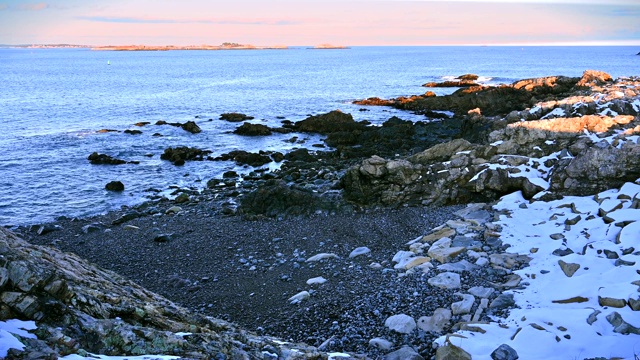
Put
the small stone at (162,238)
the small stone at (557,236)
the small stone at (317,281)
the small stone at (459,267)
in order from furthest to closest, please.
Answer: the small stone at (162,238), the small stone at (557,236), the small stone at (317,281), the small stone at (459,267)

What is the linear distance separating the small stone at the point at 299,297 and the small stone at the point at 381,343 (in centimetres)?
268

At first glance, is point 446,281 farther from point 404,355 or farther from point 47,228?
point 47,228

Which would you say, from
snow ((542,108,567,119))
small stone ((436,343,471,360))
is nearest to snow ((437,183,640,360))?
small stone ((436,343,471,360))

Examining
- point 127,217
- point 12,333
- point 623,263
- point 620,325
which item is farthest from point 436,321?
point 127,217

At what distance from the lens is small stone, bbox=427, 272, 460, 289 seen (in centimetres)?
1071

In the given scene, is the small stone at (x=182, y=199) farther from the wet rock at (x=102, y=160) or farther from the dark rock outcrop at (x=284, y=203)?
the wet rock at (x=102, y=160)

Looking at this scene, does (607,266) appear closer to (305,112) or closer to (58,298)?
(58,298)

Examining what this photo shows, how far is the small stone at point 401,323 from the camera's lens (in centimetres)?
919

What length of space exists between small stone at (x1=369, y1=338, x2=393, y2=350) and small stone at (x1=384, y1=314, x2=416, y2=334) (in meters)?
0.46

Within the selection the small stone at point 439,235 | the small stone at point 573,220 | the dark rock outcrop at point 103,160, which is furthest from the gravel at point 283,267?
the dark rock outcrop at point 103,160

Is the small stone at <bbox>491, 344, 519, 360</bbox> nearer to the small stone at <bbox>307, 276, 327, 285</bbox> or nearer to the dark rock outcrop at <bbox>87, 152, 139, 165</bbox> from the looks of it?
the small stone at <bbox>307, 276, 327, 285</bbox>

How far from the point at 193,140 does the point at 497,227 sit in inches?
1168

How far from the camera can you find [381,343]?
877 centimetres

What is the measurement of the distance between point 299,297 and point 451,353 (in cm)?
433
